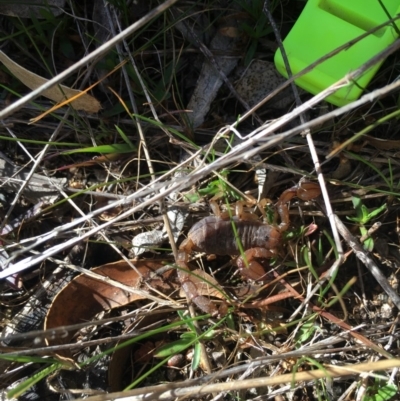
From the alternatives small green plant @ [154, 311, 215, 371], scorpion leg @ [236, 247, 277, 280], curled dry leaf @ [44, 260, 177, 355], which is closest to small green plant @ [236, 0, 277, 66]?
scorpion leg @ [236, 247, 277, 280]

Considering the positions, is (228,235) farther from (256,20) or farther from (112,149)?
(256,20)

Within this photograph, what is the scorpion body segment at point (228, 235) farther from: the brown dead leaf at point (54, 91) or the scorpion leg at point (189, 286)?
the brown dead leaf at point (54, 91)

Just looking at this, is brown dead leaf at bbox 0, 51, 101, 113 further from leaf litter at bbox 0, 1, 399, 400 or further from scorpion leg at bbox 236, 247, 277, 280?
scorpion leg at bbox 236, 247, 277, 280

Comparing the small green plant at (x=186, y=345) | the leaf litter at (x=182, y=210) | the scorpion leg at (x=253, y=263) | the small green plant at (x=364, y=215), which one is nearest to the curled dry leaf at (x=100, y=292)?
the leaf litter at (x=182, y=210)

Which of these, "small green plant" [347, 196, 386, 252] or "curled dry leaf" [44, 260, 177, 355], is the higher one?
"small green plant" [347, 196, 386, 252]

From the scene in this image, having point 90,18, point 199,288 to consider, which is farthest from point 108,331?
point 90,18
